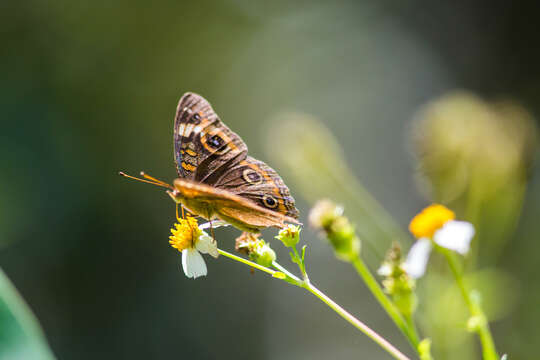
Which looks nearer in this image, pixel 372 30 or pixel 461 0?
pixel 461 0

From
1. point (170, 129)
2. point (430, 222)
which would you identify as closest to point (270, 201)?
point (430, 222)

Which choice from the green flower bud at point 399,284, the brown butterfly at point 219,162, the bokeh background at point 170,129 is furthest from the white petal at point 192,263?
the bokeh background at point 170,129

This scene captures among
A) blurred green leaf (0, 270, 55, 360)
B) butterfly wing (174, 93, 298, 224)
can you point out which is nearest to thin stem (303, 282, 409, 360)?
blurred green leaf (0, 270, 55, 360)

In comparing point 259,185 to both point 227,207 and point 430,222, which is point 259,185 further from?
point 430,222

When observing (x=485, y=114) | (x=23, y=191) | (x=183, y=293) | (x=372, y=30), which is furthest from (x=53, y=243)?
(x=372, y=30)

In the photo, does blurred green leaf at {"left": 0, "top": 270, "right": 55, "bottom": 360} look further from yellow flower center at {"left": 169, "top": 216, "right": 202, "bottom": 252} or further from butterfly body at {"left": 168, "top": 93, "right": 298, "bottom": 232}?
butterfly body at {"left": 168, "top": 93, "right": 298, "bottom": 232}

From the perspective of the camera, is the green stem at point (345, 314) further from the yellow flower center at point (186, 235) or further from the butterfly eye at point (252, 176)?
the butterfly eye at point (252, 176)

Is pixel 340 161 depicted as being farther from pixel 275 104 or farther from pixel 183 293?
pixel 275 104
